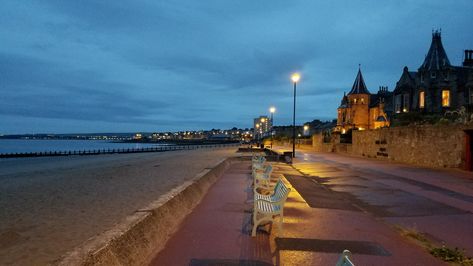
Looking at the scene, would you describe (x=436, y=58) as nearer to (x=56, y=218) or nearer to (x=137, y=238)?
(x=56, y=218)

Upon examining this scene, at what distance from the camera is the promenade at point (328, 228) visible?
5.50 meters

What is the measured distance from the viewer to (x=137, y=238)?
5418 mm

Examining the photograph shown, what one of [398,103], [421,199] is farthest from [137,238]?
[398,103]

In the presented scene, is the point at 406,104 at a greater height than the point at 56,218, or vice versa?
the point at 406,104

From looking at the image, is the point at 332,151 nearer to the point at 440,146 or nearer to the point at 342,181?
the point at 440,146

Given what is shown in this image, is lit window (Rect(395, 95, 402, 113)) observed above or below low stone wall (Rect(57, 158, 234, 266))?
above

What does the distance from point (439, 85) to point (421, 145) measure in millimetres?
25250

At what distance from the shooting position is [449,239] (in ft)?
21.6

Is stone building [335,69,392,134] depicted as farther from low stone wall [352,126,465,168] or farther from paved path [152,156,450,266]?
paved path [152,156,450,266]

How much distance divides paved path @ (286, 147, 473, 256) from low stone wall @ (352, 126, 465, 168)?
2.27m

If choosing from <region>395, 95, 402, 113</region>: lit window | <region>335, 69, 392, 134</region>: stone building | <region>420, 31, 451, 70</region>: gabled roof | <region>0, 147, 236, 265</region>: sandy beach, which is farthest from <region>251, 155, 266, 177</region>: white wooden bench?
<region>335, 69, 392, 134</region>: stone building

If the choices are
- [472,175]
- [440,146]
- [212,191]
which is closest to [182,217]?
[212,191]

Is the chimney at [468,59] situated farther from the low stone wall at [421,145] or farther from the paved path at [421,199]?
the paved path at [421,199]

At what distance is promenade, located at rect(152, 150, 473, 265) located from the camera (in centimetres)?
550
